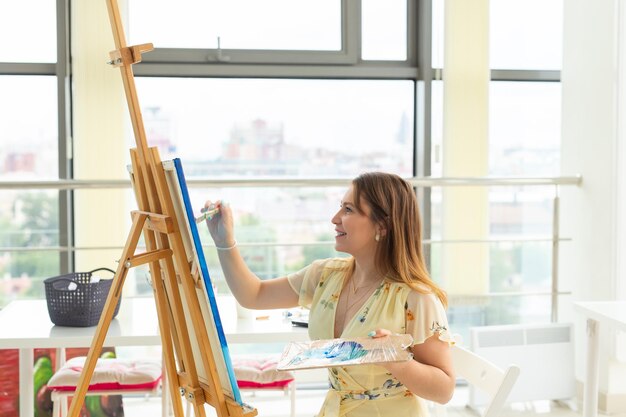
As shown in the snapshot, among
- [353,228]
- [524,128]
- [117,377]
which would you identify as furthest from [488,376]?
[524,128]

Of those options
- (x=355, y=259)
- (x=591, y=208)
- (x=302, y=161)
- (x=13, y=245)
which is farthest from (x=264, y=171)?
(x=355, y=259)

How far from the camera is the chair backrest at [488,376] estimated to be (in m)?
1.83

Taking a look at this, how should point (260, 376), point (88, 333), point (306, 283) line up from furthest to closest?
point (260, 376) < point (88, 333) < point (306, 283)

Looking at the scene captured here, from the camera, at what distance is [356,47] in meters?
4.13

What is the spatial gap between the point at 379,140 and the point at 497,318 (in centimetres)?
104

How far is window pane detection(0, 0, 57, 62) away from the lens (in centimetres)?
392

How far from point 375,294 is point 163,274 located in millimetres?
504

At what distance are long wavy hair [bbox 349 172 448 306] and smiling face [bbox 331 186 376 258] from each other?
0.03 feet

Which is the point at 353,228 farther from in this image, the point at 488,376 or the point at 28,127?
the point at 28,127

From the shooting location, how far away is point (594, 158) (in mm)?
3643

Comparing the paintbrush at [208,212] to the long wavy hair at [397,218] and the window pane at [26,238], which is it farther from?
the window pane at [26,238]

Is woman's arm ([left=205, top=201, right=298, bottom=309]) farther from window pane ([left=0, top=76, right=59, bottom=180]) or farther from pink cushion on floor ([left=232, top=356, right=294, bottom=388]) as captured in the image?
window pane ([left=0, top=76, right=59, bottom=180])

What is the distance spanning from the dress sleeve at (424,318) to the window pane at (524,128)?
243 centimetres

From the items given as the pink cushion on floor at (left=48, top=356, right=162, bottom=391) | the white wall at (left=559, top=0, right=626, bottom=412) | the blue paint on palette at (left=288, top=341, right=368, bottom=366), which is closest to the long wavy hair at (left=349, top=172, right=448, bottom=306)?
the blue paint on palette at (left=288, top=341, right=368, bottom=366)
